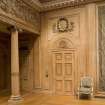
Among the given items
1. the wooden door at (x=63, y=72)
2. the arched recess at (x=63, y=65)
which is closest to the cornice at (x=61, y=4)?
the arched recess at (x=63, y=65)

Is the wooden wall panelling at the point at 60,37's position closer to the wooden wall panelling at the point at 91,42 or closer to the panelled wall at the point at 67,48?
the panelled wall at the point at 67,48

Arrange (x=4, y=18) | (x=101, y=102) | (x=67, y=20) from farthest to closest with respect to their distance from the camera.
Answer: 1. (x=67, y=20)
2. (x=101, y=102)
3. (x=4, y=18)

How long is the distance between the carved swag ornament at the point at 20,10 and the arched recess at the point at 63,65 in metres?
1.46

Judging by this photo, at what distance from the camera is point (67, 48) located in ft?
28.5

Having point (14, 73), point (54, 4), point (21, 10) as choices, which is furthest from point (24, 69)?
point (54, 4)

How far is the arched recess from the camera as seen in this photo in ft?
28.1

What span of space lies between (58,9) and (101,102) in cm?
459

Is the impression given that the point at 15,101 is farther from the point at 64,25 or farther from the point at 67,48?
the point at 64,25

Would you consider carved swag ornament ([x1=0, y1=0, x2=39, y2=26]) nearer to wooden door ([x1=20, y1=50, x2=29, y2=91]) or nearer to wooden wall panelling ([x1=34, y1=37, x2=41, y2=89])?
wooden wall panelling ([x1=34, y1=37, x2=41, y2=89])

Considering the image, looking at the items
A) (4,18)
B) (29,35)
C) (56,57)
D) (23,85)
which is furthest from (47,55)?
(4,18)

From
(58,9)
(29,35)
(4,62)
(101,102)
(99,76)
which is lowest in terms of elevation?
(101,102)

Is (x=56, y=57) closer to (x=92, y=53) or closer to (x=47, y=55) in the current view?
(x=47, y=55)

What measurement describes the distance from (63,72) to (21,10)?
331 cm

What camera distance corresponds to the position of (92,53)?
26.6 feet
